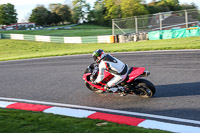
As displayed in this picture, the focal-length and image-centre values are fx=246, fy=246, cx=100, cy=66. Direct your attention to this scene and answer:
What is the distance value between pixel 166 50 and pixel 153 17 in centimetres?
1085

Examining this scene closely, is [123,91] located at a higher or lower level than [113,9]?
lower

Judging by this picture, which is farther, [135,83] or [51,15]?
[51,15]

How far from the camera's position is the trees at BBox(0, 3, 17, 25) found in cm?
9638

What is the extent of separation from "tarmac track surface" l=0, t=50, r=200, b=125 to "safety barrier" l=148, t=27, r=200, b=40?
997 centimetres

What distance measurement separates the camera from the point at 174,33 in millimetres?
24344

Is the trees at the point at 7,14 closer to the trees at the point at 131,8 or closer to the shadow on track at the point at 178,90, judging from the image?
the trees at the point at 131,8

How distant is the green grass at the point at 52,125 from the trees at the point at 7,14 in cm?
9880

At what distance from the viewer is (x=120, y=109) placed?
6730 mm

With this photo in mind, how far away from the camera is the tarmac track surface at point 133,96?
6.67 meters

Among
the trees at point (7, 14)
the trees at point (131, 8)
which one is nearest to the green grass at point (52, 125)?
the trees at point (131, 8)

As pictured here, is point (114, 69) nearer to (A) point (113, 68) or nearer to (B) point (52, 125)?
(A) point (113, 68)

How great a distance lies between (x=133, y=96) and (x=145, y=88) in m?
0.65

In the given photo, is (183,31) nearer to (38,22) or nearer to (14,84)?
(14,84)

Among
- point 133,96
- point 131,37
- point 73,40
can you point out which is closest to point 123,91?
point 133,96
